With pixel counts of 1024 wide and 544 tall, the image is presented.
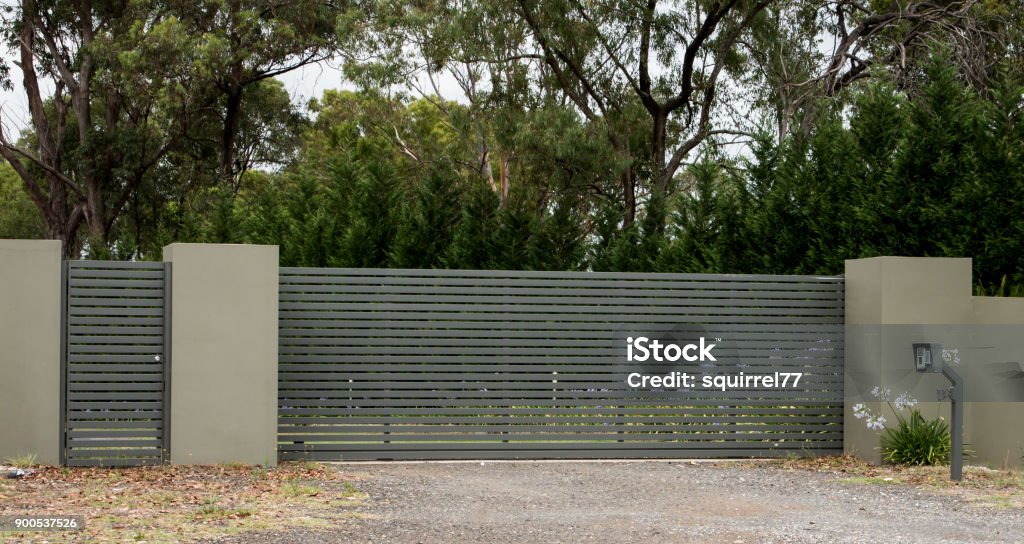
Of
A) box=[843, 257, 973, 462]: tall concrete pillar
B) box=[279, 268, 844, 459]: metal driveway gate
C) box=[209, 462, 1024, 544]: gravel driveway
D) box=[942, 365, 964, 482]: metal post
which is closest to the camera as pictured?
box=[209, 462, 1024, 544]: gravel driveway

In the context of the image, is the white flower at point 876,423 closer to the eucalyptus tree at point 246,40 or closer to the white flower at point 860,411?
the white flower at point 860,411

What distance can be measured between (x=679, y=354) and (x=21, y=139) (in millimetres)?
37105

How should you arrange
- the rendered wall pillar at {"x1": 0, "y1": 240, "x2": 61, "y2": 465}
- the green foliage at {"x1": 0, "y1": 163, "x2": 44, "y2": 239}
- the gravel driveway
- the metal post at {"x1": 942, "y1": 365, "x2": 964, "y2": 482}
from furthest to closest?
the green foliage at {"x1": 0, "y1": 163, "x2": 44, "y2": 239} → the metal post at {"x1": 942, "y1": 365, "x2": 964, "y2": 482} → the rendered wall pillar at {"x1": 0, "y1": 240, "x2": 61, "y2": 465} → the gravel driveway

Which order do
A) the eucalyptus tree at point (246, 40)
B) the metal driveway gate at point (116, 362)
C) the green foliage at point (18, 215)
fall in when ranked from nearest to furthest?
the metal driveway gate at point (116, 362) < the eucalyptus tree at point (246, 40) < the green foliage at point (18, 215)

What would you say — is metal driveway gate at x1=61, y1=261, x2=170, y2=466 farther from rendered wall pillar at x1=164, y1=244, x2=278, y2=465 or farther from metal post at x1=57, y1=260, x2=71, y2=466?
rendered wall pillar at x1=164, y1=244, x2=278, y2=465

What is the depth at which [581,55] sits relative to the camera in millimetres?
21375

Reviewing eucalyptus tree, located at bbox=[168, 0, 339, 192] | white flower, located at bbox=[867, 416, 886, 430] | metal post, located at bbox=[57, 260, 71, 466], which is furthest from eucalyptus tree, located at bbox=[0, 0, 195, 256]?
white flower, located at bbox=[867, 416, 886, 430]

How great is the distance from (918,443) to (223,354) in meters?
6.36

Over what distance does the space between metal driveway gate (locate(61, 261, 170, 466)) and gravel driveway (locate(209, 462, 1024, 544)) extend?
179 centimetres

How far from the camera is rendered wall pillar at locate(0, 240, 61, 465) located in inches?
344

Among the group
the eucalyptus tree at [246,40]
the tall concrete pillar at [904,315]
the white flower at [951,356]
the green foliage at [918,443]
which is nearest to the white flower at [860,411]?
the tall concrete pillar at [904,315]

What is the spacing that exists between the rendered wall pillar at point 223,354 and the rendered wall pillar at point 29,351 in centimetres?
97

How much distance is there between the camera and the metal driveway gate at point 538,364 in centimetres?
966

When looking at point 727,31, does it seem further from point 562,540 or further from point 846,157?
point 562,540
